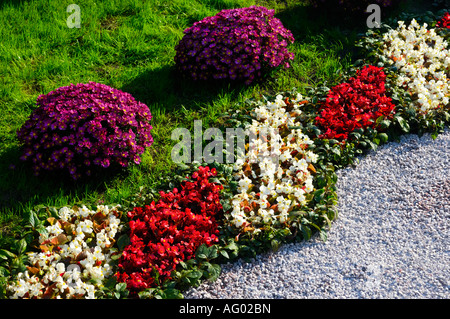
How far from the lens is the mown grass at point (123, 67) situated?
4789 mm

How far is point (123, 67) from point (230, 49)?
54.1 inches

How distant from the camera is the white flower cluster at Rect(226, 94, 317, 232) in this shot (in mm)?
4324

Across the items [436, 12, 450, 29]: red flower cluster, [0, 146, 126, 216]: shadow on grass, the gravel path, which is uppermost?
[436, 12, 450, 29]: red flower cluster

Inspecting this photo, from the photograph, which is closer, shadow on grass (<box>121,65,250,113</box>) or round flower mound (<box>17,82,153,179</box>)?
round flower mound (<box>17,82,153,179</box>)

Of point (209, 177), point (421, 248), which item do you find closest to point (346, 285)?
point (421, 248)

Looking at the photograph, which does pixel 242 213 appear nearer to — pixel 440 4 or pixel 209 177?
pixel 209 177

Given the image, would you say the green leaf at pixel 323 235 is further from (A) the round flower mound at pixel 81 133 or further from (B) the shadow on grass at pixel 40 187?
(B) the shadow on grass at pixel 40 187

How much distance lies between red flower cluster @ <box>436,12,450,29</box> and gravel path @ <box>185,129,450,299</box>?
270 centimetres

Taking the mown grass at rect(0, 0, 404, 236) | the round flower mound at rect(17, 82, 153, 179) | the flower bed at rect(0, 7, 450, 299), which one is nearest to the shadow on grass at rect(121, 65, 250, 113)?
the mown grass at rect(0, 0, 404, 236)

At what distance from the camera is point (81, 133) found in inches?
180

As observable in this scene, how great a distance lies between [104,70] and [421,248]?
405 cm

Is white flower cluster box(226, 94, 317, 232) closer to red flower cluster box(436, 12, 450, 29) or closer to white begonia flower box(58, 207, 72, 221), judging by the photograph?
white begonia flower box(58, 207, 72, 221)

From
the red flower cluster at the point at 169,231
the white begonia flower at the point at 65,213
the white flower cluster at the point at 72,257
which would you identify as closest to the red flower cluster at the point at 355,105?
the red flower cluster at the point at 169,231

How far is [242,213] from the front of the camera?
14.0 ft
